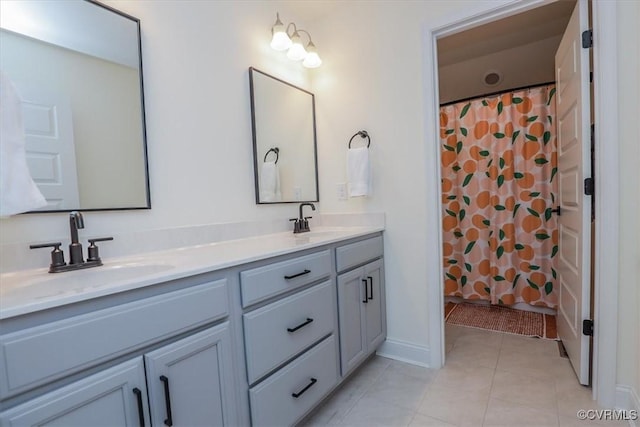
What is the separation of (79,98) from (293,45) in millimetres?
1255

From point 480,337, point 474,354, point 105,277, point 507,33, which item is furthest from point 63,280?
Result: point 507,33

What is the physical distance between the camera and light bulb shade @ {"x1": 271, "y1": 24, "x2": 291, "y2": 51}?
6.27 feet

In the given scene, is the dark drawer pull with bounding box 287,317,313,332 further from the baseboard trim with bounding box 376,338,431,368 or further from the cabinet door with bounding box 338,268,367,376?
the baseboard trim with bounding box 376,338,431,368

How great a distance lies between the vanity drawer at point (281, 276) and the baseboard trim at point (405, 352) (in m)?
0.90

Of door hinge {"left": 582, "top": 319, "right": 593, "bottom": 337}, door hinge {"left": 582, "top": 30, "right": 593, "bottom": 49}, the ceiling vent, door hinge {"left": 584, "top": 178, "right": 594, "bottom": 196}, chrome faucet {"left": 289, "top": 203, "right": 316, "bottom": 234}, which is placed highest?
the ceiling vent

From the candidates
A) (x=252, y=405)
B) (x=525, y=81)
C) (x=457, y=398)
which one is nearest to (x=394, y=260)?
(x=457, y=398)

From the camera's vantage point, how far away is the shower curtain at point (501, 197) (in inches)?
105

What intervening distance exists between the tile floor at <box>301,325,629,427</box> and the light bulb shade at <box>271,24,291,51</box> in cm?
202

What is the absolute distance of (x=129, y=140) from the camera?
4.42 ft

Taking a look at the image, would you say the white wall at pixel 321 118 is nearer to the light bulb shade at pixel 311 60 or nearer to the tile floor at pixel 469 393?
the light bulb shade at pixel 311 60

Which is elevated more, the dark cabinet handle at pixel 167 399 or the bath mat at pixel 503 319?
the dark cabinet handle at pixel 167 399

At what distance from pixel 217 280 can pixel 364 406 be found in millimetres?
1097

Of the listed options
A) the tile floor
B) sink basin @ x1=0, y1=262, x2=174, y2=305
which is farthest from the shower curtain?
sink basin @ x1=0, y1=262, x2=174, y2=305

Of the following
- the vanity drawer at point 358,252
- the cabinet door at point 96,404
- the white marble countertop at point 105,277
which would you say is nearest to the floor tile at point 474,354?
the vanity drawer at point 358,252
